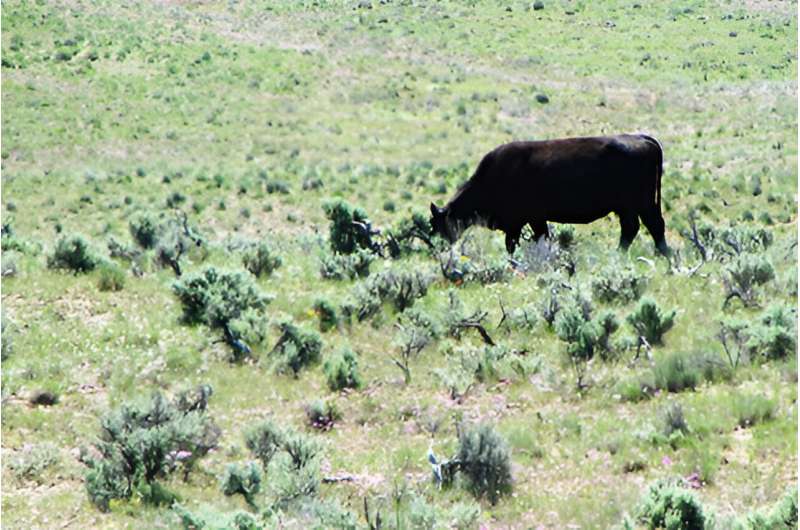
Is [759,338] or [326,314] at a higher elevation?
[759,338]

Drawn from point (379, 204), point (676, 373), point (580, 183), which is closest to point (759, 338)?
point (676, 373)

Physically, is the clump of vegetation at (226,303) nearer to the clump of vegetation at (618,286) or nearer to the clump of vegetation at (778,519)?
the clump of vegetation at (618,286)

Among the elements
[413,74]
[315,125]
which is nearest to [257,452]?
[315,125]

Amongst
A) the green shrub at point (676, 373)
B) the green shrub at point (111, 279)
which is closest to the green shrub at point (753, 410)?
the green shrub at point (676, 373)

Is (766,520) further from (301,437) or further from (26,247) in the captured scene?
(26,247)

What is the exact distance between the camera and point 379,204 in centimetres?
3119

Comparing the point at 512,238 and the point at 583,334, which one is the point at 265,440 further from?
the point at 512,238

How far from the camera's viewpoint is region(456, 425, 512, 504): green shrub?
8094 mm

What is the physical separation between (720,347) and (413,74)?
44544 millimetres

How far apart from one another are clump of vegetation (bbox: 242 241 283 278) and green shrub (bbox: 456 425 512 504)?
23.4 ft

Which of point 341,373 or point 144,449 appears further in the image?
point 341,373

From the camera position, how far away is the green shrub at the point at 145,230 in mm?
18500

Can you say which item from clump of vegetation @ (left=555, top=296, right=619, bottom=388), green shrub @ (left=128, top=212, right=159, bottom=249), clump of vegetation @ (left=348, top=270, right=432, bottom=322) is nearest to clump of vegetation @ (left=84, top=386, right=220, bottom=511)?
clump of vegetation @ (left=555, top=296, right=619, bottom=388)

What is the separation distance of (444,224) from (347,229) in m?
2.14
